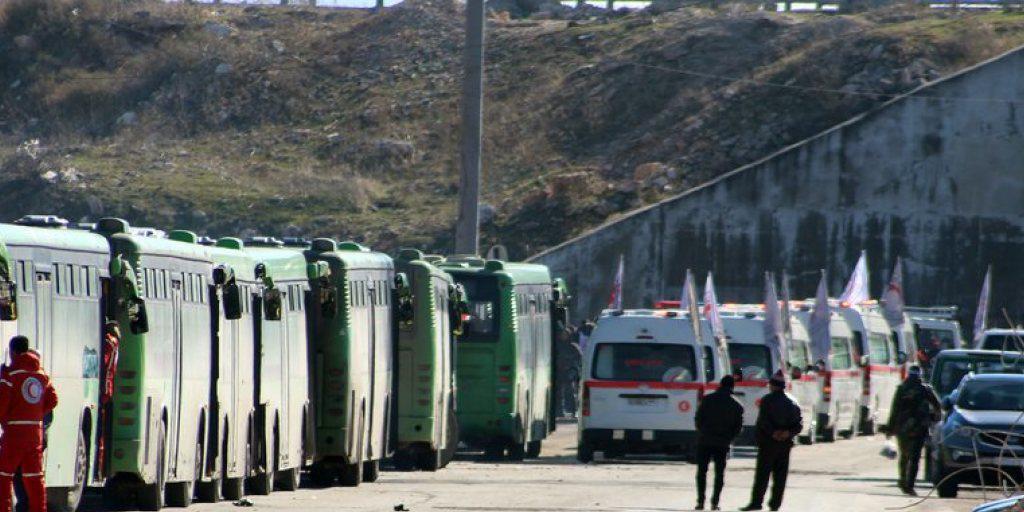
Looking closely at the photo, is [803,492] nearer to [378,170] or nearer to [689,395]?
[689,395]

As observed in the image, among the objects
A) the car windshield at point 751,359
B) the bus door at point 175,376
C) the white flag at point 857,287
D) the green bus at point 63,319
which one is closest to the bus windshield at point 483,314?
the car windshield at point 751,359

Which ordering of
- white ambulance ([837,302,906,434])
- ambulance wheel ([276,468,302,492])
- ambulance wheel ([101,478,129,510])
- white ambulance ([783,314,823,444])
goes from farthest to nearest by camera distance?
white ambulance ([837,302,906,434]), white ambulance ([783,314,823,444]), ambulance wheel ([276,468,302,492]), ambulance wheel ([101,478,129,510])

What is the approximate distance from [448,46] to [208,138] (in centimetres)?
1045

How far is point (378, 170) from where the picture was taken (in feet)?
222

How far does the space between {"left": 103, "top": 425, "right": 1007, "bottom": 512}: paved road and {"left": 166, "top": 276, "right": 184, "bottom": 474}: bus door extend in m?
0.80

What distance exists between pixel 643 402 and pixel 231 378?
38.0ft

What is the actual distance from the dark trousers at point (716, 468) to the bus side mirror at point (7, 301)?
846 centimetres

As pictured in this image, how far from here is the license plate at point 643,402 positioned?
33469 millimetres

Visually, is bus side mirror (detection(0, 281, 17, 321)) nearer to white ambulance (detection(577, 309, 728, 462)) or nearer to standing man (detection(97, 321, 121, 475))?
standing man (detection(97, 321, 121, 475))

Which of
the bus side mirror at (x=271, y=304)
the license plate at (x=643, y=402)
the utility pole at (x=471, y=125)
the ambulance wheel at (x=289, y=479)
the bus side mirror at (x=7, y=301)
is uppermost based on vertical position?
the utility pole at (x=471, y=125)

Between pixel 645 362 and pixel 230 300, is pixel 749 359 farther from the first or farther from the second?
pixel 230 300

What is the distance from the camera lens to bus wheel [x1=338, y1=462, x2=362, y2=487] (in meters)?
26.7

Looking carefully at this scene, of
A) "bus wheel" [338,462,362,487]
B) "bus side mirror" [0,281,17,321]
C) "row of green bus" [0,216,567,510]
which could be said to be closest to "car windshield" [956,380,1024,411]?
"row of green bus" [0,216,567,510]

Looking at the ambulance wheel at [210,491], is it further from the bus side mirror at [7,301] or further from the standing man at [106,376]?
the bus side mirror at [7,301]
